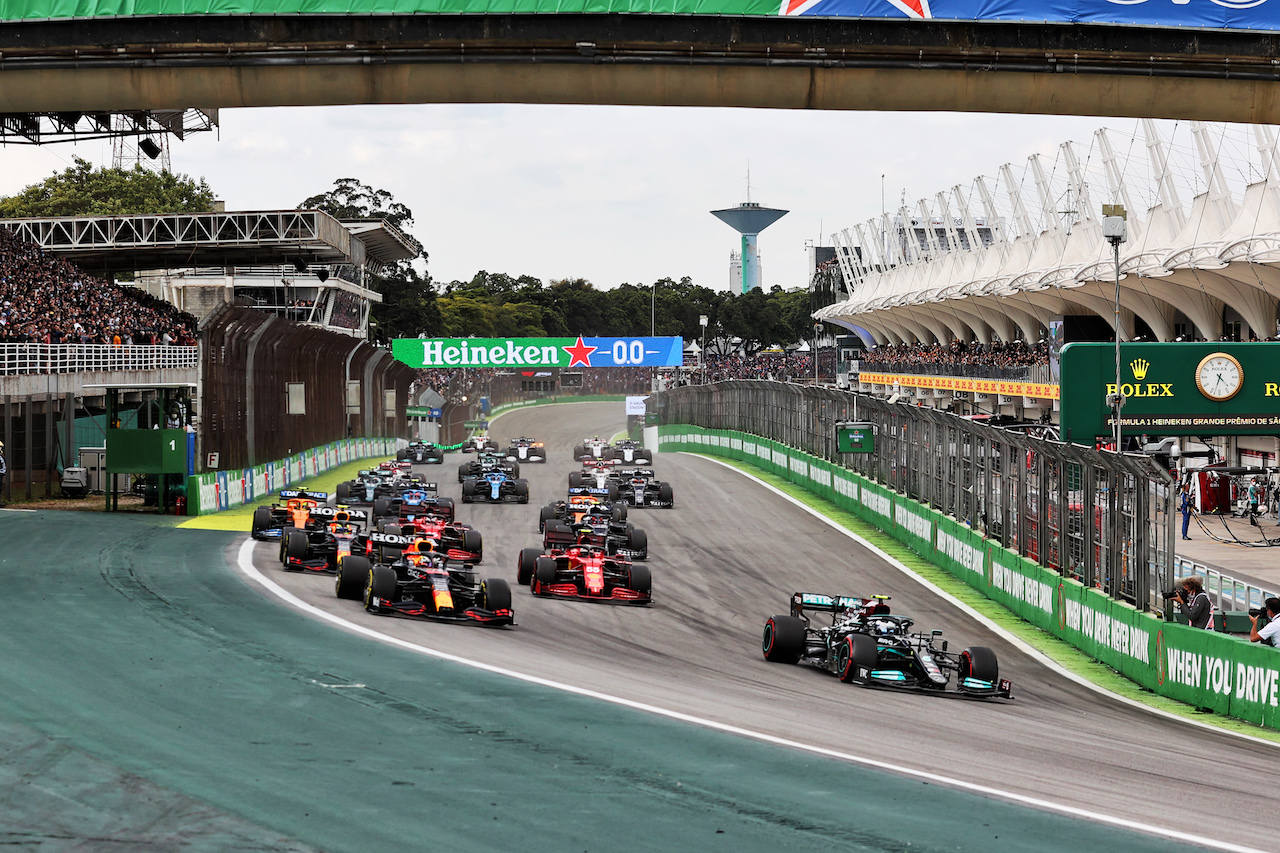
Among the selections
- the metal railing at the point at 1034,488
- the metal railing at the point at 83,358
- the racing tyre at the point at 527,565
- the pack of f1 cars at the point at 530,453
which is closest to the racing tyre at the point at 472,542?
the racing tyre at the point at 527,565

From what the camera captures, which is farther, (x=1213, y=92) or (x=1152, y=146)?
(x=1152, y=146)

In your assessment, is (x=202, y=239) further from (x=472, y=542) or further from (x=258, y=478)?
(x=472, y=542)

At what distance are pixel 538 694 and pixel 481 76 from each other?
6.83 metres

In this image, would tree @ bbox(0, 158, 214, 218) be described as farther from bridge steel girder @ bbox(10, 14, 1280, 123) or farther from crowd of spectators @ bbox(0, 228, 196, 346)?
bridge steel girder @ bbox(10, 14, 1280, 123)

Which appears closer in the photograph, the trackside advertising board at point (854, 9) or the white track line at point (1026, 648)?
the white track line at point (1026, 648)

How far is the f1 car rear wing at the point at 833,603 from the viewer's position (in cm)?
1587

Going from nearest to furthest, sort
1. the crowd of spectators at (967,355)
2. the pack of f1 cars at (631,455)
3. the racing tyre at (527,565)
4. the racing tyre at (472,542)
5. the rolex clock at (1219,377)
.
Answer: the rolex clock at (1219,377) < the racing tyre at (527,565) < the racing tyre at (472,542) < the pack of f1 cars at (631,455) < the crowd of spectators at (967,355)

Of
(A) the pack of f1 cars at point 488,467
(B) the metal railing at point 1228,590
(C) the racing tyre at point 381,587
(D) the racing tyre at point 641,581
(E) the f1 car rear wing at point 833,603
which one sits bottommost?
(B) the metal railing at point 1228,590

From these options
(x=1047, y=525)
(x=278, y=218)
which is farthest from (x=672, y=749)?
(x=278, y=218)

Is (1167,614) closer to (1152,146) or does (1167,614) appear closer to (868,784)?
(868,784)

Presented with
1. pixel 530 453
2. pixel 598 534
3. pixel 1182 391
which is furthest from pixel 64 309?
pixel 1182 391

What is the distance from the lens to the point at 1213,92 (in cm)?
1452

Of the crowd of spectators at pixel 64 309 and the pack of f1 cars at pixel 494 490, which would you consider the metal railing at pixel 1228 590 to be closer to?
the pack of f1 cars at pixel 494 490

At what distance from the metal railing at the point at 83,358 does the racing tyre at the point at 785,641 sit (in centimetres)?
→ 2012
